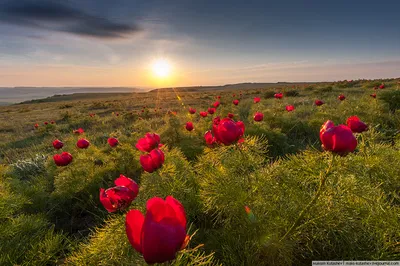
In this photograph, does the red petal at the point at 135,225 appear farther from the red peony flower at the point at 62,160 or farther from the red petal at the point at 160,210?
the red peony flower at the point at 62,160

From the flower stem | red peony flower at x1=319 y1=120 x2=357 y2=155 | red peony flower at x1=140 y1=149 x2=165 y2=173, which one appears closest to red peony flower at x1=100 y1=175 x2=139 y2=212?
red peony flower at x1=140 y1=149 x2=165 y2=173

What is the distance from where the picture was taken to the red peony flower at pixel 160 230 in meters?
1.04

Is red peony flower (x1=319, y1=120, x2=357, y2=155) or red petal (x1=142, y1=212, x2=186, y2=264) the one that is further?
red peony flower (x1=319, y1=120, x2=357, y2=155)

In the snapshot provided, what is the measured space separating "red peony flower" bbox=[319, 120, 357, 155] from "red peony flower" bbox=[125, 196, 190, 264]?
1.11 metres

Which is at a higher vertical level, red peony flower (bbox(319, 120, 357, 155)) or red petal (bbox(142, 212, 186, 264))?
red peony flower (bbox(319, 120, 357, 155))

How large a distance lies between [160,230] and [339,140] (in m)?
1.23

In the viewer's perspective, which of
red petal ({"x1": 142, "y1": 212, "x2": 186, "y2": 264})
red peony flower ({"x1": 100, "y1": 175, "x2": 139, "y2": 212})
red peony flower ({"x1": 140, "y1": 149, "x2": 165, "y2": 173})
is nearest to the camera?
red petal ({"x1": 142, "y1": 212, "x2": 186, "y2": 264})

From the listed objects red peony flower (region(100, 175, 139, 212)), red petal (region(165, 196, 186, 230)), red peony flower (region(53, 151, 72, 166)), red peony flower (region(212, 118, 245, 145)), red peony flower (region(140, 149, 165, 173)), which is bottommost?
red peony flower (region(53, 151, 72, 166))

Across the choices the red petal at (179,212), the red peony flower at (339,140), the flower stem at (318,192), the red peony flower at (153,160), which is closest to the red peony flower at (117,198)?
the red peony flower at (153,160)

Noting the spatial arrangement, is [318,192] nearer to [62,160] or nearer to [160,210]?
[160,210]

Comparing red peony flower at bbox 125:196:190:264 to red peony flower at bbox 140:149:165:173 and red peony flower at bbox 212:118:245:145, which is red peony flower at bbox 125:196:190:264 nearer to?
red peony flower at bbox 212:118:245:145

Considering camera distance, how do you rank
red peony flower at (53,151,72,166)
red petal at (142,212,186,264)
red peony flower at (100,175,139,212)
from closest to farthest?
red petal at (142,212,186,264), red peony flower at (100,175,139,212), red peony flower at (53,151,72,166)

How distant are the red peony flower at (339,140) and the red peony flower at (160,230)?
111 centimetres

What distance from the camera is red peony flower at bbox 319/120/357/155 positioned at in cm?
156
